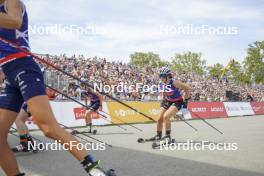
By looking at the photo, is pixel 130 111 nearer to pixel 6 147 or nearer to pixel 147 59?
pixel 6 147

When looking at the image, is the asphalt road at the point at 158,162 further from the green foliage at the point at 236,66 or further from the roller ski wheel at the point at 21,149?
the green foliage at the point at 236,66

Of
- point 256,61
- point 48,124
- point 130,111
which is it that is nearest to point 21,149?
point 48,124

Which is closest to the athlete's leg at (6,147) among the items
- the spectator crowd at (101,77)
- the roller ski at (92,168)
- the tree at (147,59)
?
the roller ski at (92,168)

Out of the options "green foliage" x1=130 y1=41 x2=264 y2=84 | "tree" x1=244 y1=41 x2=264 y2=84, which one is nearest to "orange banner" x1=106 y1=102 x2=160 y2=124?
"green foliage" x1=130 y1=41 x2=264 y2=84

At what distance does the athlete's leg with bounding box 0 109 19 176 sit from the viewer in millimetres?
4117

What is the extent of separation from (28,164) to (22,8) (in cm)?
382

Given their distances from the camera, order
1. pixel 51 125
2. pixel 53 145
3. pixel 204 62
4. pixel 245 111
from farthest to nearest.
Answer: pixel 204 62, pixel 245 111, pixel 53 145, pixel 51 125

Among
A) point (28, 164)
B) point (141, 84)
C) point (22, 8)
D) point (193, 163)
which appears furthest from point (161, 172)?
point (141, 84)

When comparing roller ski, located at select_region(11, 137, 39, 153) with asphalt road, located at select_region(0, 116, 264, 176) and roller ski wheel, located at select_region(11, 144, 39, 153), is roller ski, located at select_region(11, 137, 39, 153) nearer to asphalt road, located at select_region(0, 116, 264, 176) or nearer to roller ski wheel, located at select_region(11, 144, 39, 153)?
roller ski wheel, located at select_region(11, 144, 39, 153)

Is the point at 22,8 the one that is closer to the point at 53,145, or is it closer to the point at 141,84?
the point at 53,145

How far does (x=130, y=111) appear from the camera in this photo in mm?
20453

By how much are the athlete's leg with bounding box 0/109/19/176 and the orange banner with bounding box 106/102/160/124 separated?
14128mm

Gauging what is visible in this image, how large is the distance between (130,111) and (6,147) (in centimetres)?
1632

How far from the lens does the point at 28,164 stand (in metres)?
6.85
